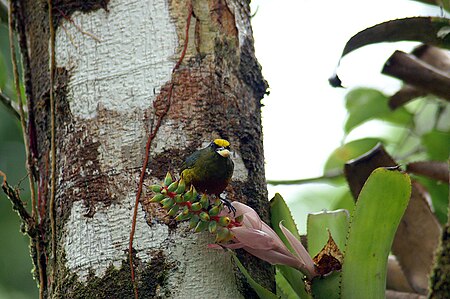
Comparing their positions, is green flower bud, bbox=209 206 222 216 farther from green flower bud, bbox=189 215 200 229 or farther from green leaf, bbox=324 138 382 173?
green leaf, bbox=324 138 382 173

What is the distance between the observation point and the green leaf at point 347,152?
282 centimetres

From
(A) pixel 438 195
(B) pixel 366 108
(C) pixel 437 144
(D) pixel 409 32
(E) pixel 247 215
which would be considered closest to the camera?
(E) pixel 247 215

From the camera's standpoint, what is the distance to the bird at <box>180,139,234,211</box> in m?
1.54

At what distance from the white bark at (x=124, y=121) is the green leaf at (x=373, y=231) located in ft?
0.81

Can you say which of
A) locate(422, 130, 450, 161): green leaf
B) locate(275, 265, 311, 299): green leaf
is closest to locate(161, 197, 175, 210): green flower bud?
locate(275, 265, 311, 299): green leaf

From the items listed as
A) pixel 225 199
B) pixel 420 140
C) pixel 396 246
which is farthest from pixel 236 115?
pixel 420 140

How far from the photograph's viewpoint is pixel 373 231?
150 cm

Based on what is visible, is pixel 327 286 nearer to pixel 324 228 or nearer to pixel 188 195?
pixel 324 228

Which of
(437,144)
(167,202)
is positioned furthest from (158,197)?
(437,144)

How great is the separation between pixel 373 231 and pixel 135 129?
57 centimetres

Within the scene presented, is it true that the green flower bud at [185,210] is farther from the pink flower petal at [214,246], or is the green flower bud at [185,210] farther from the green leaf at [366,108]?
the green leaf at [366,108]

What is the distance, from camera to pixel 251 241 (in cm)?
150

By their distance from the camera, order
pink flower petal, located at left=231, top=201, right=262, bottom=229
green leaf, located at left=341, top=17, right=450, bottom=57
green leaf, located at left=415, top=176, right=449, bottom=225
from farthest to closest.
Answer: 1. green leaf, located at left=415, top=176, right=449, bottom=225
2. green leaf, located at left=341, top=17, right=450, bottom=57
3. pink flower petal, located at left=231, top=201, right=262, bottom=229

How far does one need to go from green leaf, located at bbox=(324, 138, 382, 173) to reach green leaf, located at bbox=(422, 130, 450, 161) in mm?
181
